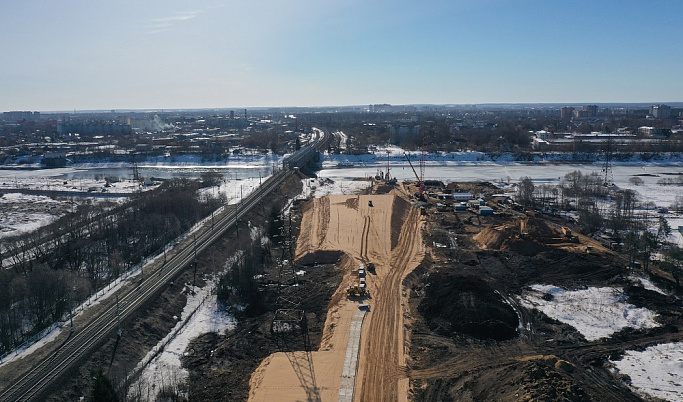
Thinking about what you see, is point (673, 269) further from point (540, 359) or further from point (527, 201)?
point (527, 201)

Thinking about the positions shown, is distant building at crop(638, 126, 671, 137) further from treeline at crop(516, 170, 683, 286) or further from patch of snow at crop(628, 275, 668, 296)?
patch of snow at crop(628, 275, 668, 296)

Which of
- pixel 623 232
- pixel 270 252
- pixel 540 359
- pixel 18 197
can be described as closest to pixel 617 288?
pixel 540 359

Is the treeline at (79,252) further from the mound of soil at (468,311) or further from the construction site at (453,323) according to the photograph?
the mound of soil at (468,311)

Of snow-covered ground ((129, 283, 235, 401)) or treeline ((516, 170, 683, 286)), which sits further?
treeline ((516, 170, 683, 286))

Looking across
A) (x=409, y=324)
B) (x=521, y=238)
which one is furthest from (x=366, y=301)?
(x=521, y=238)

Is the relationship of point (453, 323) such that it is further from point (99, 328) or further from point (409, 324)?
point (99, 328)

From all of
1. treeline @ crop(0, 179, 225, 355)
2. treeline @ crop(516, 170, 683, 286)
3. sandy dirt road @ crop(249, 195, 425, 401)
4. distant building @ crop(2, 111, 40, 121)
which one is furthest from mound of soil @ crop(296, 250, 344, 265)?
distant building @ crop(2, 111, 40, 121)
